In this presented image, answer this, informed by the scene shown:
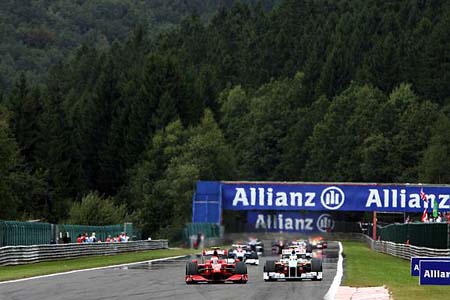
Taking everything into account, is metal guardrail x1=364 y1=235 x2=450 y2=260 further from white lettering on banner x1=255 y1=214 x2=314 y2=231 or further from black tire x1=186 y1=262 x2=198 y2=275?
white lettering on banner x1=255 y1=214 x2=314 y2=231

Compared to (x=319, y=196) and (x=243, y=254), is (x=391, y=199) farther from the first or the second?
(x=243, y=254)

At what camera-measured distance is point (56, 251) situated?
48.9 metres

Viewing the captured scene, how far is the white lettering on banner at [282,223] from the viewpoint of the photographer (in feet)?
311

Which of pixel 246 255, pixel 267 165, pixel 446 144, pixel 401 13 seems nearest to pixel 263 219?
pixel 446 144

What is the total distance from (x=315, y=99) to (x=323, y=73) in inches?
209

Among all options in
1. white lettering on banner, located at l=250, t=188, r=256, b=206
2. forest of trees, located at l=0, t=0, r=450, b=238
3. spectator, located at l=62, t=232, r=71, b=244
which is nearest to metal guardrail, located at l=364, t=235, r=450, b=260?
spectator, located at l=62, t=232, r=71, b=244

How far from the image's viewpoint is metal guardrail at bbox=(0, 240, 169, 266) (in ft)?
138

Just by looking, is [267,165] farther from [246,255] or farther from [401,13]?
[246,255]

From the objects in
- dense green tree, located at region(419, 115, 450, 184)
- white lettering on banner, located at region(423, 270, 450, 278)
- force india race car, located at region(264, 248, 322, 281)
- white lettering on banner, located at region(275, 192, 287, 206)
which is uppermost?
dense green tree, located at region(419, 115, 450, 184)

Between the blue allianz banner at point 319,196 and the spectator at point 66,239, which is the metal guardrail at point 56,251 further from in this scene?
the blue allianz banner at point 319,196

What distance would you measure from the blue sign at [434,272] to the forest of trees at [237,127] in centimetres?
7639

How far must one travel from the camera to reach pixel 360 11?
655 feet

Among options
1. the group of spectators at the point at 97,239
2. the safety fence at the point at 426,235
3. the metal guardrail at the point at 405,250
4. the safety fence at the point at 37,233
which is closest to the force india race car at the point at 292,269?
the metal guardrail at the point at 405,250

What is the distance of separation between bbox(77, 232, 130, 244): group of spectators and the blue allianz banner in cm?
1922
